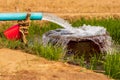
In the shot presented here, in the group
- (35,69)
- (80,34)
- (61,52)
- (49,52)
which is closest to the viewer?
(35,69)

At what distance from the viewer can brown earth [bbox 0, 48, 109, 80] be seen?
5730mm

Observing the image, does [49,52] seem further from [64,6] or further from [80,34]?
[64,6]

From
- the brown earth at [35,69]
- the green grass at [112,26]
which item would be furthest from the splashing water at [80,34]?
the brown earth at [35,69]

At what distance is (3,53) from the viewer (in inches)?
258

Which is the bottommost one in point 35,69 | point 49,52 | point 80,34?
point 35,69

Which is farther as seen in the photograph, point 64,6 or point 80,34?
A: point 64,6

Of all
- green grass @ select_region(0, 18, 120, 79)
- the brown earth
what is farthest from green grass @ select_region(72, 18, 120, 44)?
the brown earth

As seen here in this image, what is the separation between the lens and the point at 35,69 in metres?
6.01

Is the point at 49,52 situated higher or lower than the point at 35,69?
higher

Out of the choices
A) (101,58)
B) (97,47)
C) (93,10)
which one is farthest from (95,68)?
(93,10)

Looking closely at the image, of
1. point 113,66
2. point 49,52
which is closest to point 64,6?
point 49,52

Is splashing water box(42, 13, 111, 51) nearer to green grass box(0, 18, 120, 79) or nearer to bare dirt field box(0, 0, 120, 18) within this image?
green grass box(0, 18, 120, 79)

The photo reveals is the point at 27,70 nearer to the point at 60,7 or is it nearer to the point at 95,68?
the point at 95,68

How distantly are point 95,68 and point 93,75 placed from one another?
2.81ft
